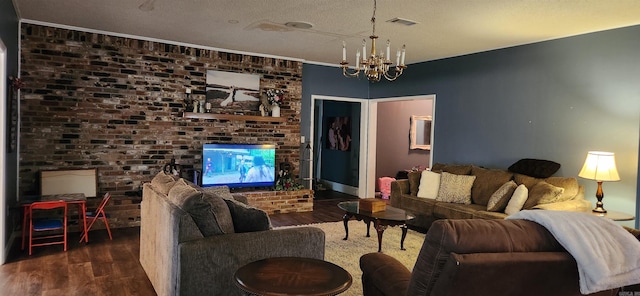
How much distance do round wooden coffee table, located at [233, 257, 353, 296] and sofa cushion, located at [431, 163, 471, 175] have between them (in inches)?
155

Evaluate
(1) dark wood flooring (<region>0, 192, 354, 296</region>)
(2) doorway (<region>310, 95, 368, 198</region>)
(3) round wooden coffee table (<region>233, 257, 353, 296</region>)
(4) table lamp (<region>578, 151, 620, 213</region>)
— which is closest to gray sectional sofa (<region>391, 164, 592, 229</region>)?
(4) table lamp (<region>578, 151, 620, 213</region>)

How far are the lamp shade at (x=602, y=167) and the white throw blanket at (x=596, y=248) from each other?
286 cm

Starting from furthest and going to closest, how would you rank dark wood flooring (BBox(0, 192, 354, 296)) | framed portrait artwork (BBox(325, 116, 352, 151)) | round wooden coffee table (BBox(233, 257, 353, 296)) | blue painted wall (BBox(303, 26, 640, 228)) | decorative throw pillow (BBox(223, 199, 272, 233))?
framed portrait artwork (BBox(325, 116, 352, 151)) → blue painted wall (BBox(303, 26, 640, 228)) → dark wood flooring (BBox(0, 192, 354, 296)) → decorative throw pillow (BBox(223, 199, 272, 233)) → round wooden coffee table (BBox(233, 257, 353, 296))

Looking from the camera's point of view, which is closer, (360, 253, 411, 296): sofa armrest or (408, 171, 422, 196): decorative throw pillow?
(360, 253, 411, 296): sofa armrest

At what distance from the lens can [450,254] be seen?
158 cm

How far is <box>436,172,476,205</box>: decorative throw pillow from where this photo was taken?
543 cm

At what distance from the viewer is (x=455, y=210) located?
16.6 ft

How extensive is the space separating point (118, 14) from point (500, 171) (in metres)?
4.84

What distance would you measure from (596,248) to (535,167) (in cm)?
373

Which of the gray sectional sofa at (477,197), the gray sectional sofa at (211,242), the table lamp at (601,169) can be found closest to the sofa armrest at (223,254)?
the gray sectional sofa at (211,242)

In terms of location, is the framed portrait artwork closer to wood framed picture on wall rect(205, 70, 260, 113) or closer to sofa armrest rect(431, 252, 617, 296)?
wood framed picture on wall rect(205, 70, 260, 113)

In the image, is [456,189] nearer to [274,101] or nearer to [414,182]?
[414,182]

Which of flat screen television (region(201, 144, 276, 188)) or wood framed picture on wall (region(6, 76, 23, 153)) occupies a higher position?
wood framed picture on wall (region(6, 76, 23, 153))

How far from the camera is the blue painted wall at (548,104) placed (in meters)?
4.46
